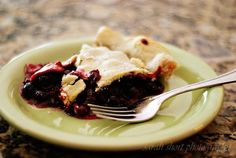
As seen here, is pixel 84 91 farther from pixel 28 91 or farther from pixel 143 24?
pixel 143 24

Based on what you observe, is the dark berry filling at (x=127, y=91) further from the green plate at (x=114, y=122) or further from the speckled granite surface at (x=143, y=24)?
the speckled granite surface at (x=143, y=24)

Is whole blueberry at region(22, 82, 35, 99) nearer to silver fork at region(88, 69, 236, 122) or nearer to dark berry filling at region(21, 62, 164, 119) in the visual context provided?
dark berry filling at region(21, 62, 164, 119)

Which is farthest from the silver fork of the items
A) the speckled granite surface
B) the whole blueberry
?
the whole blueberry

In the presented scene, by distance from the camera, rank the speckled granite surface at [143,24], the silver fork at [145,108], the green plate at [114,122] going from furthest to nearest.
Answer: the speckled granite surface at [143,24]
the silver fork at [145,108]
the green plate at [114,122]

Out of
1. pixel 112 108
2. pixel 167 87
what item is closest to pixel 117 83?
pixel 112 108

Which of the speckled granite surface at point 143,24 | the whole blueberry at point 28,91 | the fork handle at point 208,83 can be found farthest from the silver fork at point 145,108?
the whole blueberry at point 28,91

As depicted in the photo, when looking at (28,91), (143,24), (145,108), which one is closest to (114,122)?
(145,108)

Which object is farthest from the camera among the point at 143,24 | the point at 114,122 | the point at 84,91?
the point at 143,24
